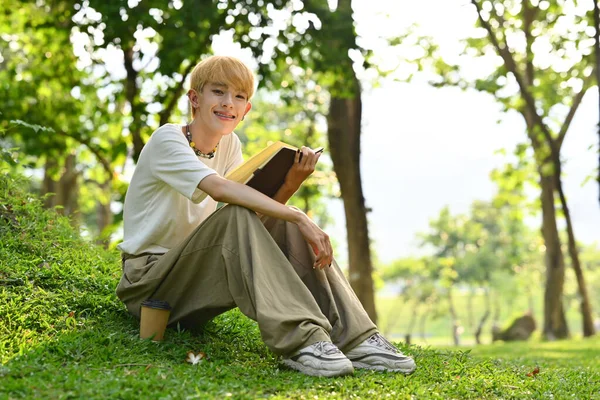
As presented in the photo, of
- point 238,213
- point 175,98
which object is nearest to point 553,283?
point 175,98

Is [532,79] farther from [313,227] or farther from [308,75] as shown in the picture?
[313,227]

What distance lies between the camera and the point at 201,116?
388 centimetres

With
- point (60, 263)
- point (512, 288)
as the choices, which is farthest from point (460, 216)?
point (60, 263)

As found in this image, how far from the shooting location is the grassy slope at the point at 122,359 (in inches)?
121

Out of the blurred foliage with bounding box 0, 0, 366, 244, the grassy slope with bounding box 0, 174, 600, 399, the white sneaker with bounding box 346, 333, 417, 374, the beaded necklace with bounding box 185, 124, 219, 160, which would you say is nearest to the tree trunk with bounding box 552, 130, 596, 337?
the blurred foliage with bounding box 0, 0, 366, 244

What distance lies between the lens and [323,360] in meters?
3.37

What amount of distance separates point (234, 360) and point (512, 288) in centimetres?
4275

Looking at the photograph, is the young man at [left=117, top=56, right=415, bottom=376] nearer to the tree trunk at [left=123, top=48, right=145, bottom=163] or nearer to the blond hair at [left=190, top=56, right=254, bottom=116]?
the blond hair at [left=190, top=56, right=254, bottom=116]

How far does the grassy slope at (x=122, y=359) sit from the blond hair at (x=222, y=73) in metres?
1.38

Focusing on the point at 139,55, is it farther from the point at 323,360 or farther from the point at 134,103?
the point at 323,360

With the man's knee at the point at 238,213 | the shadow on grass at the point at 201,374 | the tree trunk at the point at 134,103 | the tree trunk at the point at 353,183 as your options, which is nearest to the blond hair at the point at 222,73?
the man's knee at the point at 238,213

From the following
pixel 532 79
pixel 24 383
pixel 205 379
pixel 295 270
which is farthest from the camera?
pixel 532 79

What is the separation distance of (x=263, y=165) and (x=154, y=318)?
99cm

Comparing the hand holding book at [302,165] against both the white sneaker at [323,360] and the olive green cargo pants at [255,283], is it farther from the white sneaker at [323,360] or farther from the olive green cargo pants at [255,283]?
the white sneaker at [323,360]
